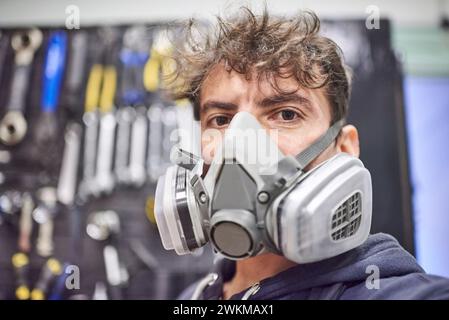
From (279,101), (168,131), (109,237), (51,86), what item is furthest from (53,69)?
(279,101)

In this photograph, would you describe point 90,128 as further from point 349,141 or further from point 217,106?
point 349,141

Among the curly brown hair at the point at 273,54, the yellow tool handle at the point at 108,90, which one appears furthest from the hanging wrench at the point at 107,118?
the curly brown hair at the point at 273,54

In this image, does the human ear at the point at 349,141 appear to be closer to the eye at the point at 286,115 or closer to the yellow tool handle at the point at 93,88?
the eye at the point at 286,115

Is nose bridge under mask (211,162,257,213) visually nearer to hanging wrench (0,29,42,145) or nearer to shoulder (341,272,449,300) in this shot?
shoulder (341,272,449,300)

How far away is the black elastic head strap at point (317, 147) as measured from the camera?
1.08m

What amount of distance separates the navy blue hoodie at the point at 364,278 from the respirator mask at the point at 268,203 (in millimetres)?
42

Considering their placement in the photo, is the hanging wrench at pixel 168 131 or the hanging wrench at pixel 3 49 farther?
the hanging wrench at pixel 3 49

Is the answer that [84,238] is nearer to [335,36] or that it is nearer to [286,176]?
[286,176]

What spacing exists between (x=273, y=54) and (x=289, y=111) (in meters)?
0.15

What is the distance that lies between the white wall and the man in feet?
0.53

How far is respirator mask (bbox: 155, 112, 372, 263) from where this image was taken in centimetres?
99

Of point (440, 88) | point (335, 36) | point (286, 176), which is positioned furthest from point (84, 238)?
point (440, 88)

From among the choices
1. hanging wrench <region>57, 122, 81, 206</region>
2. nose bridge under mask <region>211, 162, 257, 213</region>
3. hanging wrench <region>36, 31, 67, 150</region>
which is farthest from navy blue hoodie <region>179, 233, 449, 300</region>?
hanging wrench <region>36, 31, 67, 150</region>

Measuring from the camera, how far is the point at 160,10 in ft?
4.93
